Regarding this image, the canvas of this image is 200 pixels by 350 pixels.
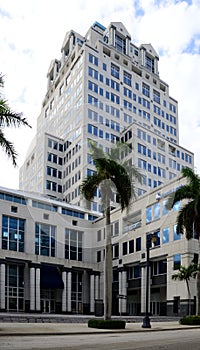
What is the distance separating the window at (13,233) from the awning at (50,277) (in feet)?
14.7

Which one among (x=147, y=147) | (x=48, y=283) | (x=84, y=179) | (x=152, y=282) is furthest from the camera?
(x=48, y=283)

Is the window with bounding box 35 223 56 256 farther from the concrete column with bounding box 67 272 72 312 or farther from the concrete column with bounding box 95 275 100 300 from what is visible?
the concrete column with bounding box 95 275 100 300

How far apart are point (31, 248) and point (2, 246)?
14.1 ft

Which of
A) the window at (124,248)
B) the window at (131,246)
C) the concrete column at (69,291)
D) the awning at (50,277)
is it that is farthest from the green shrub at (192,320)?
the concrete column at (69,291)

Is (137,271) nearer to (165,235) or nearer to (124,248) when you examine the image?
(124,248)

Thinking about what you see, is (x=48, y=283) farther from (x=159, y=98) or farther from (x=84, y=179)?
(x=159, y=98)

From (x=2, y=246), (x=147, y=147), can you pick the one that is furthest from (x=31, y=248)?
(x=147, y=147)

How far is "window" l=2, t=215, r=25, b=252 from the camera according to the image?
66625 mm

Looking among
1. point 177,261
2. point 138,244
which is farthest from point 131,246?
point 177,261

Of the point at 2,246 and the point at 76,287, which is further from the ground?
the point at 2,246

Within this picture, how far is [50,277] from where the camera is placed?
7012cm

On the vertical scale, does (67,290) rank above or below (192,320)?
below

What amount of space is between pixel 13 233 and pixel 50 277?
835 centimetres

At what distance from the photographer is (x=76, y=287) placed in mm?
74500
